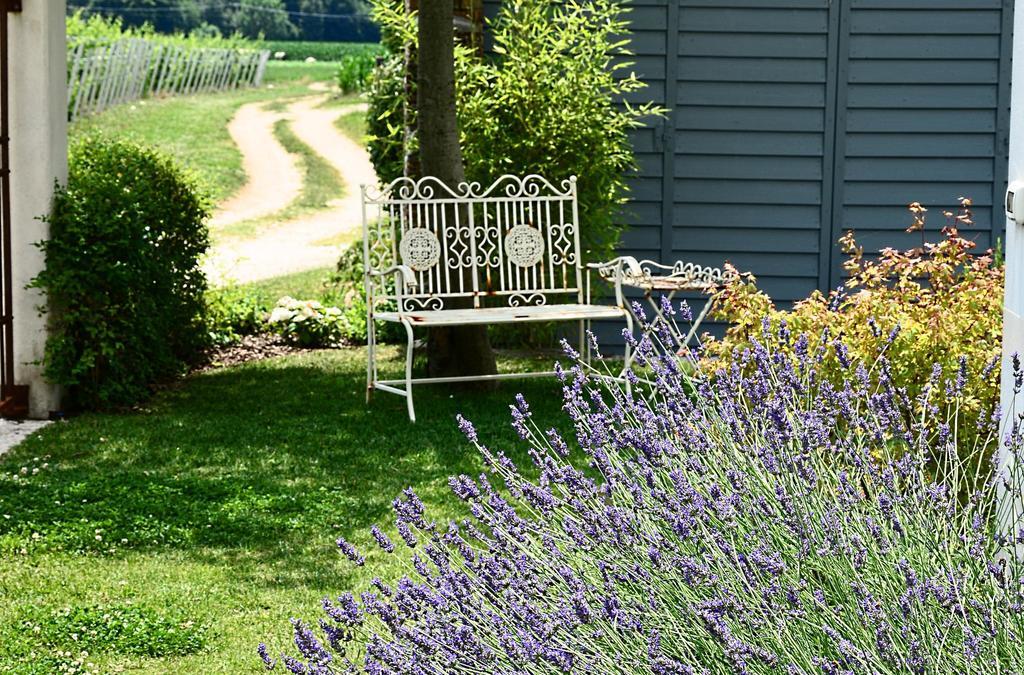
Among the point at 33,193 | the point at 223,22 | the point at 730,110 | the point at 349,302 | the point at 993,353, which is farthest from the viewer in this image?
the point at 223,22

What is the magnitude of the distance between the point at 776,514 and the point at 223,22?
55244mm

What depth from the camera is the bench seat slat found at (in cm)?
653

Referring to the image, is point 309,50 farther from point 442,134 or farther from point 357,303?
point 442,134

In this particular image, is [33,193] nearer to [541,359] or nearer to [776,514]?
[541,359]

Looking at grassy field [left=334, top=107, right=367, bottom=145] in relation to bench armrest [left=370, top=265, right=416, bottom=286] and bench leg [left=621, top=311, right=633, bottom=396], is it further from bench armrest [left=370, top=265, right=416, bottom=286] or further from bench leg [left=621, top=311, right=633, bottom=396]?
bench leg [left=621, top=311, right=633, bottom=396]

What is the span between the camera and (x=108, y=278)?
6.43m

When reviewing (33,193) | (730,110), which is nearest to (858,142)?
(730,110)

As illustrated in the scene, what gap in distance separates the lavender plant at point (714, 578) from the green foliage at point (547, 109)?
5113mm

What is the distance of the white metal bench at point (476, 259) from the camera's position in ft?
22.2

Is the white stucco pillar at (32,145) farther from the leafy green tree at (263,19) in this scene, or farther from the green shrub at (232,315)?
the leafy green tree at (263,19)

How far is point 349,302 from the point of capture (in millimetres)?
10148

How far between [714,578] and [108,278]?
4.90 meters

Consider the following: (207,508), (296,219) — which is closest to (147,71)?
(296,219)

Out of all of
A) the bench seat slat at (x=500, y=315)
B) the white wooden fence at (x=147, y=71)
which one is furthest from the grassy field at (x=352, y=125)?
the bench seat slat at (x=500, y=315)
